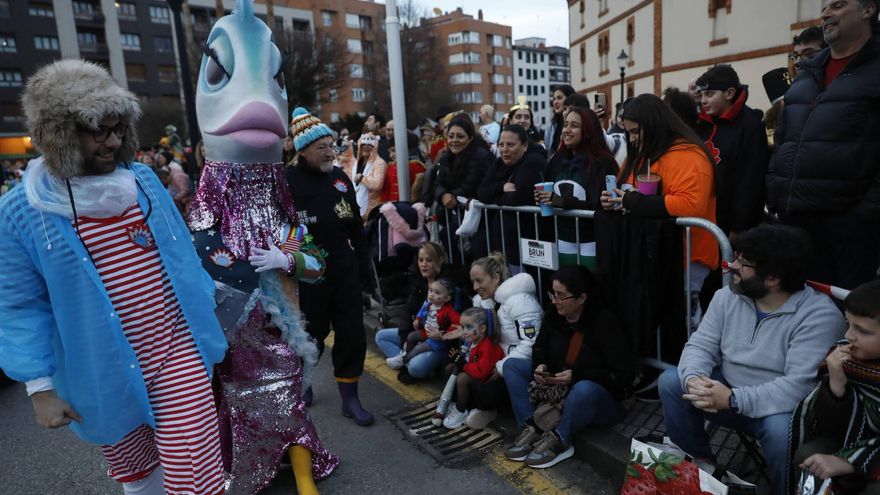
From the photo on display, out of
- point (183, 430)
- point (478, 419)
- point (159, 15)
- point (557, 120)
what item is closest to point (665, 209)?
point (478, 419)

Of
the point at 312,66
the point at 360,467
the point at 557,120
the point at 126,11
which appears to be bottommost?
the point at 360,467

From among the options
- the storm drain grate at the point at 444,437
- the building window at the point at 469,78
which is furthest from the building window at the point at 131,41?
the storm drain grate at the point at 444,437

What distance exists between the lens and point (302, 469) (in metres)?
3.21

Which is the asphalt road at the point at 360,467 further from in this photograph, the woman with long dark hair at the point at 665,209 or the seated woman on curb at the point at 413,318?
the woman with long dark hair at the point at 665,209

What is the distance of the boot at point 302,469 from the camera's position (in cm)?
315

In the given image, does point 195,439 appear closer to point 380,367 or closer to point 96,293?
point 96,293

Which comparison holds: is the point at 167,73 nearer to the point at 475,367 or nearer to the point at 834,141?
the point at 475,367

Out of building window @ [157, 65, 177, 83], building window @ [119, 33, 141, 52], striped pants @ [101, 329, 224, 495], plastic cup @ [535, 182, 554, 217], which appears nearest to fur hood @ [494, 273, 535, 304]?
plastic cup @ [535, 182, 554, 217]

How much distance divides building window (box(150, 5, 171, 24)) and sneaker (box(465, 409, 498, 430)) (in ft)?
183

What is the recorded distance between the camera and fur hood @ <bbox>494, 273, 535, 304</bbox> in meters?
3.91

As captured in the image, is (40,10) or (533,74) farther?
(533,74)

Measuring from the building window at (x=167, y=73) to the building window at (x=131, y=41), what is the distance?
7.45 ft

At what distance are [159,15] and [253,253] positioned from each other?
56.9 meters

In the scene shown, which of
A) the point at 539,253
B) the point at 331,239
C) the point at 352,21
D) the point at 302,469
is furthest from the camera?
the point at 352,21
